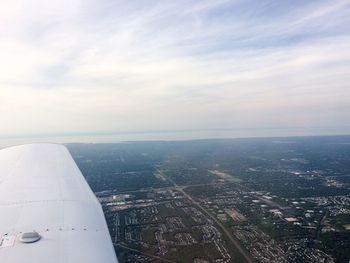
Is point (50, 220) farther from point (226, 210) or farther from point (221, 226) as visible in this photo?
point (226, 210)

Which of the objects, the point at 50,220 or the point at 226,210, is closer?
the point at 50,220

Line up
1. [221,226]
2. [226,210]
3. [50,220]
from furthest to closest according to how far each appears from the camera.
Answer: [226,210], [221,226], [50,220]

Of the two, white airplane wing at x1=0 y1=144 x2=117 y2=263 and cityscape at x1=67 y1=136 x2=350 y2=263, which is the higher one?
white airplane wing at x1=0 y1=144 x2=117 y2=263

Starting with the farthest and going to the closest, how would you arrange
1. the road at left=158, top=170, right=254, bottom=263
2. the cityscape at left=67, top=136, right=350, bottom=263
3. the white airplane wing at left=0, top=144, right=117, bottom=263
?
1. the cityscape at left=67, top=136, right=350, bottom=263
2. the road at left=158, top=170, right=254, bottom=263
3. the white airplane wing at left=0, top=144, right=117, bottom=263

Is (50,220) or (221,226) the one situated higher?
(50,220)

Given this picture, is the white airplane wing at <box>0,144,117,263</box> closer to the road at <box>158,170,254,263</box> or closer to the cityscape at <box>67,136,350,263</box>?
the cityscape at <box>67,136,350,263</box>

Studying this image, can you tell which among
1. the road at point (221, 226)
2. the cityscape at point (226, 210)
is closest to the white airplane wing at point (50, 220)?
the cityscape at point (226, 210)

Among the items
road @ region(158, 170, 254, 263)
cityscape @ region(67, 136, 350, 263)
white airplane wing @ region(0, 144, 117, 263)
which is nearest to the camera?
white airplane wing @ region(0, 144, 117, 263)

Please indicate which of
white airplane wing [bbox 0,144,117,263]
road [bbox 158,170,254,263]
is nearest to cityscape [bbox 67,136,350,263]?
road [bbox 158,170,254,263]

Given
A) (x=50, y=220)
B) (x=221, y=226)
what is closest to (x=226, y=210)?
(x=221, y=226)
